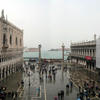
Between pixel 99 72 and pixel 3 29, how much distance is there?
20.9 metres

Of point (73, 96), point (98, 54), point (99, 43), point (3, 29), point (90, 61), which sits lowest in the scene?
point (73, 96)

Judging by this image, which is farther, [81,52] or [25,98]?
[81,52]

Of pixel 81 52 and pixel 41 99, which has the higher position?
pixel 81 52

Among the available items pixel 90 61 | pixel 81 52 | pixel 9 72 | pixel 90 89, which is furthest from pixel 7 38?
pixel 81 52

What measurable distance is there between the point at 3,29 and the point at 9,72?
380 inches

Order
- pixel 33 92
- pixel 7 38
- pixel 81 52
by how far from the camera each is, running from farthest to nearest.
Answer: pixel 81 52 → pixel 7 38 → pixel 33 92

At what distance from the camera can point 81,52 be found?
47875 millimetres

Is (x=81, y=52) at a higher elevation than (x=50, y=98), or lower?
higher

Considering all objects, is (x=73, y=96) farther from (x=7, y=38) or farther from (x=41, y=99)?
(x=7, y=38)

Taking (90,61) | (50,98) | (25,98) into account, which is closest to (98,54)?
(90,61)

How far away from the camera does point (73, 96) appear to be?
60.6 feet

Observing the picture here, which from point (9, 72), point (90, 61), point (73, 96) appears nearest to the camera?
point (73, 96)

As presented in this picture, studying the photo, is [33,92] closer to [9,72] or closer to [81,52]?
[9,72]

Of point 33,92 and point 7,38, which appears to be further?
point 7,38
